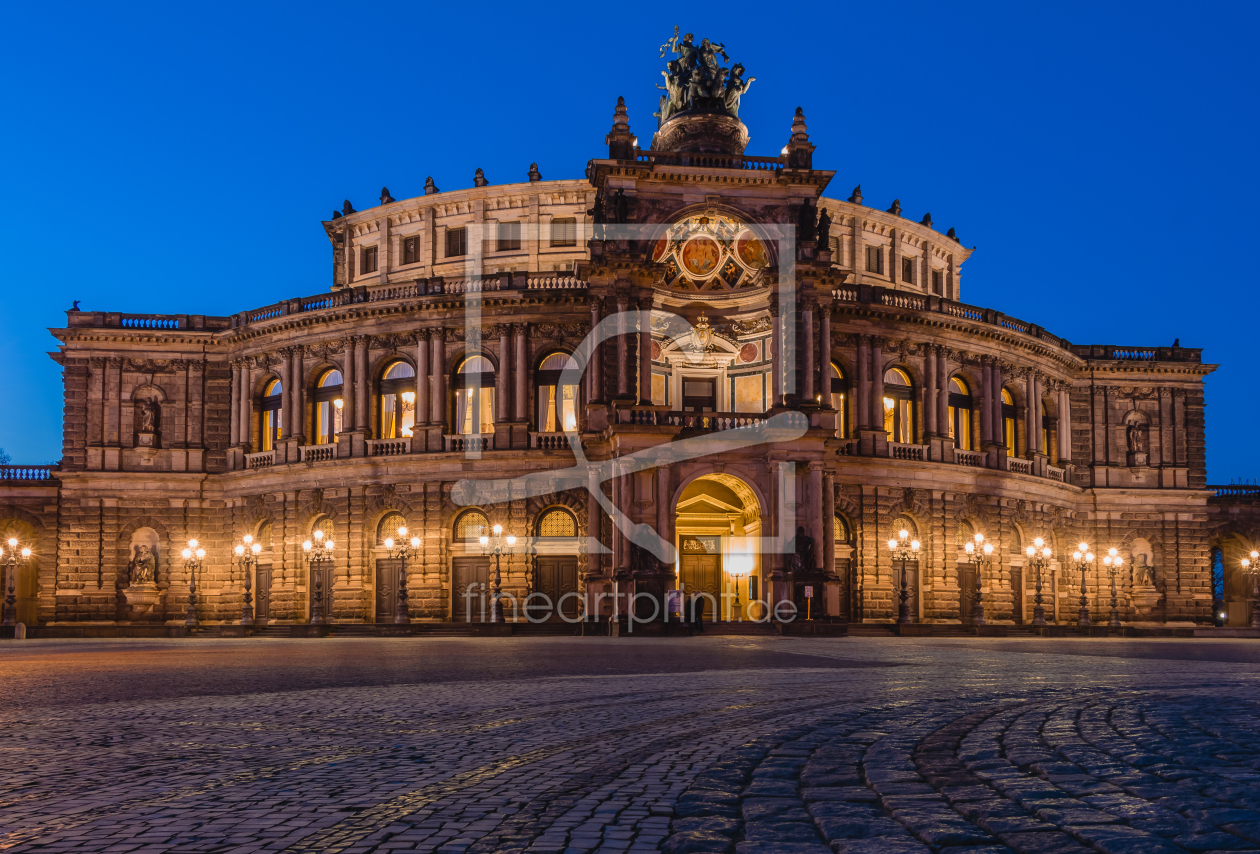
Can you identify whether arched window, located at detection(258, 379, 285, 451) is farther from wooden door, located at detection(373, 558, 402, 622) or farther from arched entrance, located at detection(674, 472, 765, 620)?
arched entrance, located at detection(674, 472, 765, 620)

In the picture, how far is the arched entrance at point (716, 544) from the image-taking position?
4747 centimetres

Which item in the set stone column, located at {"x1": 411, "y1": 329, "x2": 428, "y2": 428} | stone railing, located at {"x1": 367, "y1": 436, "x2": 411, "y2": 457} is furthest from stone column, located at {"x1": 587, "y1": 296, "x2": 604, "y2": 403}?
stone railing, located at {"x1": 367, "y1": 436, "x2": 411, "y2": 457}

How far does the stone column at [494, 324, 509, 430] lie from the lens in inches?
1925

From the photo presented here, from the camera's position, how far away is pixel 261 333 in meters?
53.0

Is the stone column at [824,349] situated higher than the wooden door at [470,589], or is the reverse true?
the stone column at [824,349]

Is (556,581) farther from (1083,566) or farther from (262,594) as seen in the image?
(1083,566)

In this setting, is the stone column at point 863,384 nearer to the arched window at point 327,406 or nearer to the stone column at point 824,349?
the stone column at point 824,349

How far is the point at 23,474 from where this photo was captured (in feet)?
177

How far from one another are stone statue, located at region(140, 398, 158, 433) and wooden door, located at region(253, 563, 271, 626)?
8094 mm

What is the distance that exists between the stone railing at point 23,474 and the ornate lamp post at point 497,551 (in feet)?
68.4

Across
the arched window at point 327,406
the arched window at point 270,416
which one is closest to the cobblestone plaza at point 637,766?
the arched window at point 327,406

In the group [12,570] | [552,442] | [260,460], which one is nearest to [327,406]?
[260,460]

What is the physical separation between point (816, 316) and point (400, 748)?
38807 millimetres

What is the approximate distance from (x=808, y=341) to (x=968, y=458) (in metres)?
12.3
